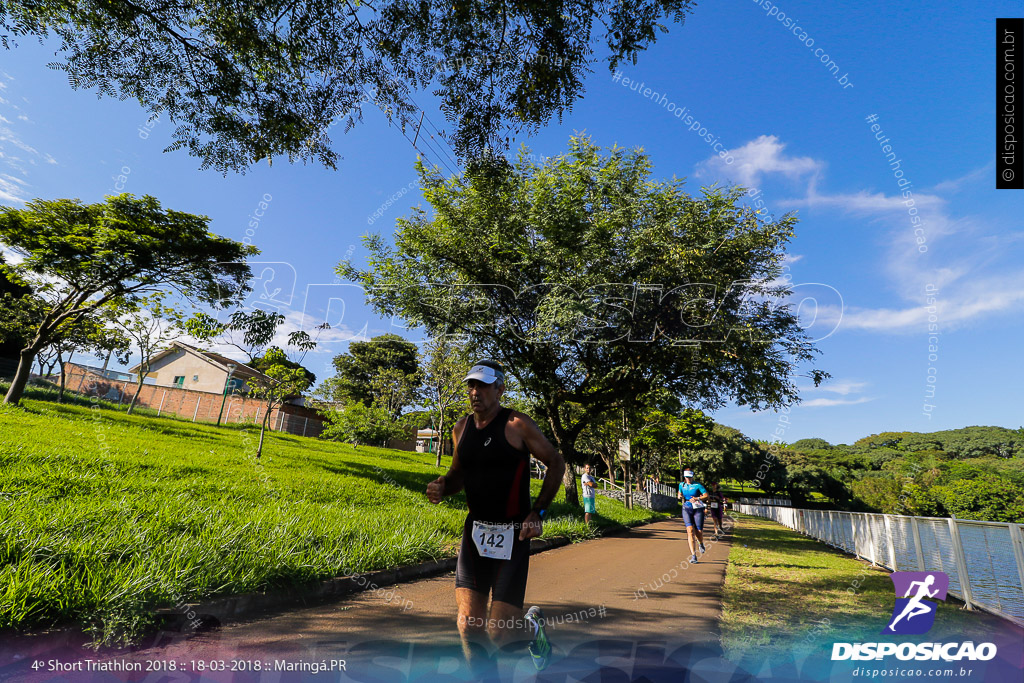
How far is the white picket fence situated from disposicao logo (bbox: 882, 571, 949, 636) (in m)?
0.18

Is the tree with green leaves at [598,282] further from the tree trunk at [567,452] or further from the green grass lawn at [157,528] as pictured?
the green grass lawn at [157,528]

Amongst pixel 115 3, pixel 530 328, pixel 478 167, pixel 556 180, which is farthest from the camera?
pixel 530 328

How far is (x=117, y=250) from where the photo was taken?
46.3 ft

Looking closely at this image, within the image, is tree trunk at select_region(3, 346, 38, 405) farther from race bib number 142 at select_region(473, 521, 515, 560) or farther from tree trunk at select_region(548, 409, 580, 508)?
race bib number 142 at select_region(473, 521, 515, 560)

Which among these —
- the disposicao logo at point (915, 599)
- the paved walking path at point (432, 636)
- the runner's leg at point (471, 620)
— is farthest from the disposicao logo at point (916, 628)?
the runner's leg at point (471, 620)

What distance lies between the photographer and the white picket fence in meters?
5.90

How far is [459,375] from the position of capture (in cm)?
2712

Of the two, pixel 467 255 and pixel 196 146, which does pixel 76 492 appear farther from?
pixel 467 255

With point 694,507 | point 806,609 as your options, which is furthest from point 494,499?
point 694,507

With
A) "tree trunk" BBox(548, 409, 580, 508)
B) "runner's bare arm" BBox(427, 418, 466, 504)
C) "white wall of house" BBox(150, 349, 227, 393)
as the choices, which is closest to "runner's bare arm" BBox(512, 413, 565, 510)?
"runner's bare arm" BBox(427, 418, 466, 504)

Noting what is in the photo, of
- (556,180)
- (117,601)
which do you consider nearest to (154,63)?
(117,601)

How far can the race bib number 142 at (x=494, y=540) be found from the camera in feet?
9.02

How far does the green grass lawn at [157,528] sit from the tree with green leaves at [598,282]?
5.86 meters

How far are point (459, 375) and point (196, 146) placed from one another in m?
22.0
